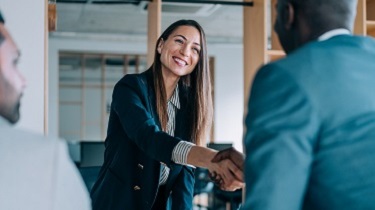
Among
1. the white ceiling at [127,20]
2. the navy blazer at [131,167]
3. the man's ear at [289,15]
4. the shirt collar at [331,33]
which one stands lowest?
the navy blazer at [131,167]

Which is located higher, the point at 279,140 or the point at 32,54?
the point at 32,54

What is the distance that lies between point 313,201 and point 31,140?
19.2 inches

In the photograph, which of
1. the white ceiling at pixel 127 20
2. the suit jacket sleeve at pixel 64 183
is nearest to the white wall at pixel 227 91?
the white ceiling at pixel 127 20

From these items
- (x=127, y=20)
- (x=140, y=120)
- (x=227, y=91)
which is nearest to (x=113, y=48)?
(x=127, y=20)

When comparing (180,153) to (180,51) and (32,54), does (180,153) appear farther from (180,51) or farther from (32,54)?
(32,54)

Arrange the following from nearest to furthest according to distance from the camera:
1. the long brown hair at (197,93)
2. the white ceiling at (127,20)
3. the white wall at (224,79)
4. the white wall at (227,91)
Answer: the long brown hair at (197,93)
the white ceiling at (127,20)
the white wall at (224,79)
the white wall at (227,91)

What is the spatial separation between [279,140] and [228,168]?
0.59 metres

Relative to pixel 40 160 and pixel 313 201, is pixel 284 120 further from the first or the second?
pixel 40 160

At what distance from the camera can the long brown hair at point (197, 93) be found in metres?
1.83

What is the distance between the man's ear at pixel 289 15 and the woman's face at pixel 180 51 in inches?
40.1

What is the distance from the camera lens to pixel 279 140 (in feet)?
2.54

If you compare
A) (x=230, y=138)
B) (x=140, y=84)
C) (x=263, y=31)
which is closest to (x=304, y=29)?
(x=140, y=84)

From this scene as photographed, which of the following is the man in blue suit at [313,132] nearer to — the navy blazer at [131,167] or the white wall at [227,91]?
the navy blazer at [131,167]

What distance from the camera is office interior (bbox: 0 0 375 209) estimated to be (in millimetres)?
2705
